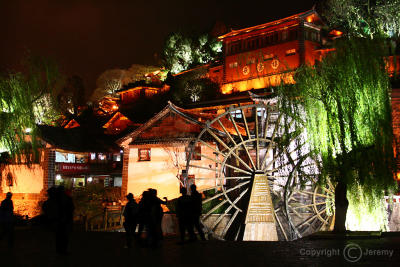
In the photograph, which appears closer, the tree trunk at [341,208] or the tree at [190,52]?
the tree trunk at [341,208]

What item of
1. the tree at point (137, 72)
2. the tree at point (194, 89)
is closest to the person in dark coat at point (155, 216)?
the tree at point (194, 89)

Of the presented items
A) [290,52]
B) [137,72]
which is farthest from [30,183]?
[137,72]

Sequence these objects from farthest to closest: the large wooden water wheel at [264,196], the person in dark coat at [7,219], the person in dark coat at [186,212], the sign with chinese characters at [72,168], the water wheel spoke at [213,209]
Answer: the sign with chinese characters at [72,168], the water wheel spoke at [213,209], the large wooden water wheel at [264,196], the person in dark coat at [7,219], the person in dark coat at [186,212]

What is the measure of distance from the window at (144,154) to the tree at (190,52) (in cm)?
3502

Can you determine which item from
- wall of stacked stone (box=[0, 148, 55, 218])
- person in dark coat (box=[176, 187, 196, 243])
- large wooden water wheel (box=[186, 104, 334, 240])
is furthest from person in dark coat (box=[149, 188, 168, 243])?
wall of stacked stone (box=[0, 148, 55, 218])

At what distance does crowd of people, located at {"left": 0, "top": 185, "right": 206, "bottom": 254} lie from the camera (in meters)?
9.96

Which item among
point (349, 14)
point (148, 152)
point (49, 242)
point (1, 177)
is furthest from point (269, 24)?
point (49, 242)

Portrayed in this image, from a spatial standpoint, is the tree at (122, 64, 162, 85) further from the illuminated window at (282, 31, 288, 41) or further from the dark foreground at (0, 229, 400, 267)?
the dark foreground at (0, 229, 400, 267)

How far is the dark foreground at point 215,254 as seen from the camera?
8.18 m

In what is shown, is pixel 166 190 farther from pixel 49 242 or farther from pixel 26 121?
pixel 49 242

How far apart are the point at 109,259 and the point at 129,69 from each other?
69386 millimetres

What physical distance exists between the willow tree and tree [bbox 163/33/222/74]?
1935 inches

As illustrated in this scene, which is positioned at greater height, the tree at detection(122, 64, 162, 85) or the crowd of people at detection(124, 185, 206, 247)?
the tree at detection(122, 64, 162, 85)

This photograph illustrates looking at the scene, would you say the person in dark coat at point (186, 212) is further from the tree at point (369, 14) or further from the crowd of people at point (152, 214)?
the tree at point (369, 14)
